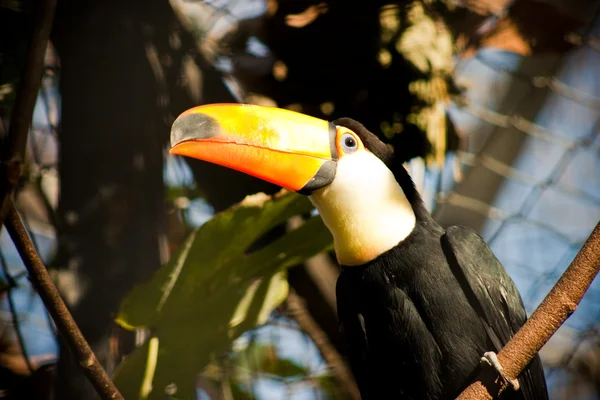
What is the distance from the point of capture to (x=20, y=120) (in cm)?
122

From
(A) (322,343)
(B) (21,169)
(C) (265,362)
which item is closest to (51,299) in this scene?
(B) (21,169)

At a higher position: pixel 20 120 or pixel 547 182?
pixel 20 120

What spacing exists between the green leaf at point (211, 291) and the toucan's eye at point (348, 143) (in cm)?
18

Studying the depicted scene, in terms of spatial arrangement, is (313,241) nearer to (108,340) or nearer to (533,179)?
(108,340)

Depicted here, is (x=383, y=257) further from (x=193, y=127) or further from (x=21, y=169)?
(x=21, y=169)

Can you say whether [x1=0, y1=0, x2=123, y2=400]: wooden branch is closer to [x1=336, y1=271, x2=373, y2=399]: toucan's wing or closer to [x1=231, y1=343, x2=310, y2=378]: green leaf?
[x1=336, y1=271, x2=373, y2=399]: toucan's wing

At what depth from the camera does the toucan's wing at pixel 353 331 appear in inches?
81.4

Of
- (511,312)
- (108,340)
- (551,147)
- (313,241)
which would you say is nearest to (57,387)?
(108,340)

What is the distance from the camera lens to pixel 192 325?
197cm

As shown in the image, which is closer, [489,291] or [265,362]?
[489,291]

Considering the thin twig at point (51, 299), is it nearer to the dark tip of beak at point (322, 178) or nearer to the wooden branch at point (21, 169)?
the wooden branch at point (21, 169)

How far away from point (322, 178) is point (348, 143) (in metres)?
0.12

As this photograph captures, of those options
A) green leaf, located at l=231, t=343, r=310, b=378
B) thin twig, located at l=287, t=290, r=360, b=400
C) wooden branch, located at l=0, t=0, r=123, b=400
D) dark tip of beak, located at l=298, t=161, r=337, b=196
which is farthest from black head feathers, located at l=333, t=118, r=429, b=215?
green leaf, located at l=231, t=343, r=310, b=378

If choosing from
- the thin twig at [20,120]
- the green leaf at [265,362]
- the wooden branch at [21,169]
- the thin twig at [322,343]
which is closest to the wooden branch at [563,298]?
the wooden branch at [21,169]
